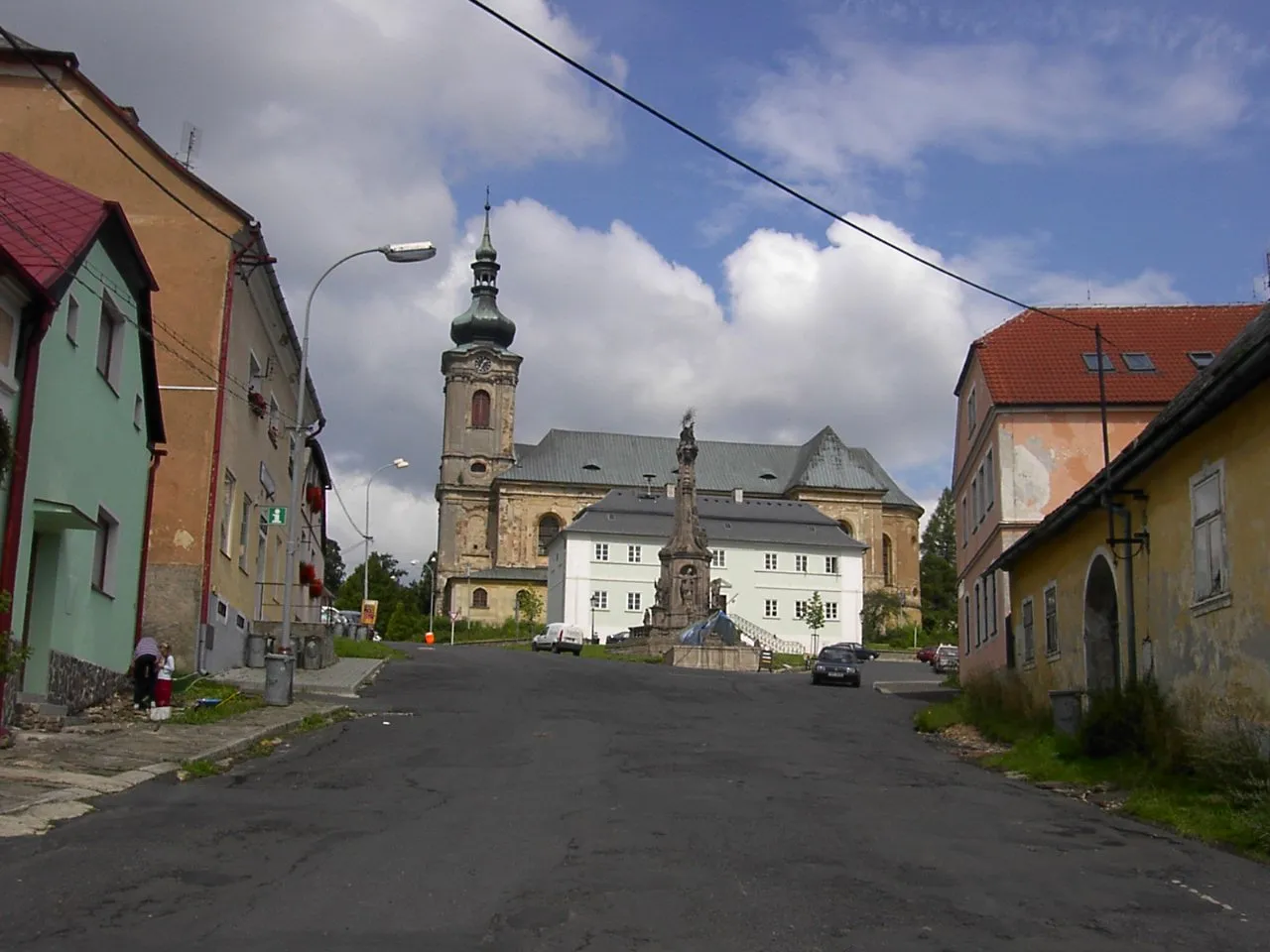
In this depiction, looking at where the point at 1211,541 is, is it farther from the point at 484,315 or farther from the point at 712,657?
the point at 484,315

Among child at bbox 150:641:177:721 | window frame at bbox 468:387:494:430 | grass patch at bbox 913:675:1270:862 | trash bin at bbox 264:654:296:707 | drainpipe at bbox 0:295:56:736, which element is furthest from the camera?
window frame at bbox 468:387:494:430

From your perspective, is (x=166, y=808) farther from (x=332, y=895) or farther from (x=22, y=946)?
(x=22, y=946)

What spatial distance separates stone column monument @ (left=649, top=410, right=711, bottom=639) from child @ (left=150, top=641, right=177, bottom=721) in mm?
47991

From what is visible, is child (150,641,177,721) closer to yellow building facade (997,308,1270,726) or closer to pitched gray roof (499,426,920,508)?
yellow building facade (997,308,1270,726)

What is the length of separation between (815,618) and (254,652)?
63145mm

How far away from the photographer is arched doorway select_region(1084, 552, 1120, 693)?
2002 centimetres

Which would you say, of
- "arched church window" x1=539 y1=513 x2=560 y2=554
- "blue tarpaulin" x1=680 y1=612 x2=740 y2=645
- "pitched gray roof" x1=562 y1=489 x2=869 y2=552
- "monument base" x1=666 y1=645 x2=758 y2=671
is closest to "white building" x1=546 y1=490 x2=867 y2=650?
"pitched gray roof" x1=562 y1=489 x2=869 y2=552

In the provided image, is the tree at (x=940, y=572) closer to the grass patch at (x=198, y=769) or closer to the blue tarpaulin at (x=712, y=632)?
the blue tarpaulin at (x=712, y=632)

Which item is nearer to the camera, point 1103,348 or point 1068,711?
point 1068,711

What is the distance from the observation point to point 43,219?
58.6ft

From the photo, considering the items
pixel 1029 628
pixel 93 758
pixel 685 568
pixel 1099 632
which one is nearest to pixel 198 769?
pixel 93 758

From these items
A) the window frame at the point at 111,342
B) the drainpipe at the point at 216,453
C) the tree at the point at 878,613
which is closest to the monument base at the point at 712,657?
the drainpipe at the point at 216,453

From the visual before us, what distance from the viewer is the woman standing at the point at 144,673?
2023cm

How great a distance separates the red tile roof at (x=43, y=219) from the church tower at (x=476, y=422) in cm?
9534
